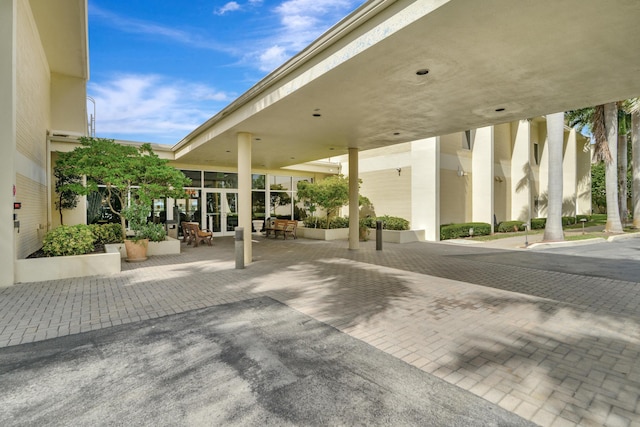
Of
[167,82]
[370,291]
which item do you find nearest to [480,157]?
[370,291]

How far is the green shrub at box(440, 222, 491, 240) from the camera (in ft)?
51.1

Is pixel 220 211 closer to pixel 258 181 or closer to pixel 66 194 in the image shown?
pixel 258 181

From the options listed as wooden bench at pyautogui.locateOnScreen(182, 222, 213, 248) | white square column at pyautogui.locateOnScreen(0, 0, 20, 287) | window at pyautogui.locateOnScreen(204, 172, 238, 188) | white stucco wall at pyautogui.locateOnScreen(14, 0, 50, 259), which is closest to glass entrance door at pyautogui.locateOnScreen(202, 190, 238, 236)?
window at pyautogui.locateOnScreen(204, 172, 238, 188)

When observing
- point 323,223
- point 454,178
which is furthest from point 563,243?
point 323,223

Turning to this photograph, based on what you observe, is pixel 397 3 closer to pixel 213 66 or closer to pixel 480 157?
pixel 480 157

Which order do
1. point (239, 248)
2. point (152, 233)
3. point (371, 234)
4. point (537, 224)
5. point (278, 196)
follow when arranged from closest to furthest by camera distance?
1. point (239, 248)
2. point (152, 233)
3. point (371, 234)
4. point (278, 196)
5. point (537, 224)

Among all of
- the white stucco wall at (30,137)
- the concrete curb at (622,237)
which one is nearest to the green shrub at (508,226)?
the concrete curb at (622,237)

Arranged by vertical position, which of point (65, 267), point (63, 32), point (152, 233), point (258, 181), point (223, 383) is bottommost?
point (223, 383)

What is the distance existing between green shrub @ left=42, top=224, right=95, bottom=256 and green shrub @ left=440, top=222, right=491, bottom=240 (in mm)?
13735

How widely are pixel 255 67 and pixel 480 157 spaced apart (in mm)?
13908

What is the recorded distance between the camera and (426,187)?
51.0 ft

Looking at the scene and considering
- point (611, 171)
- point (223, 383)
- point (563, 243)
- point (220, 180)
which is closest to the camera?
point (223, 383)

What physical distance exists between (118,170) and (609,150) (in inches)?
897

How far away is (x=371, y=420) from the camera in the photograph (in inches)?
99.2
